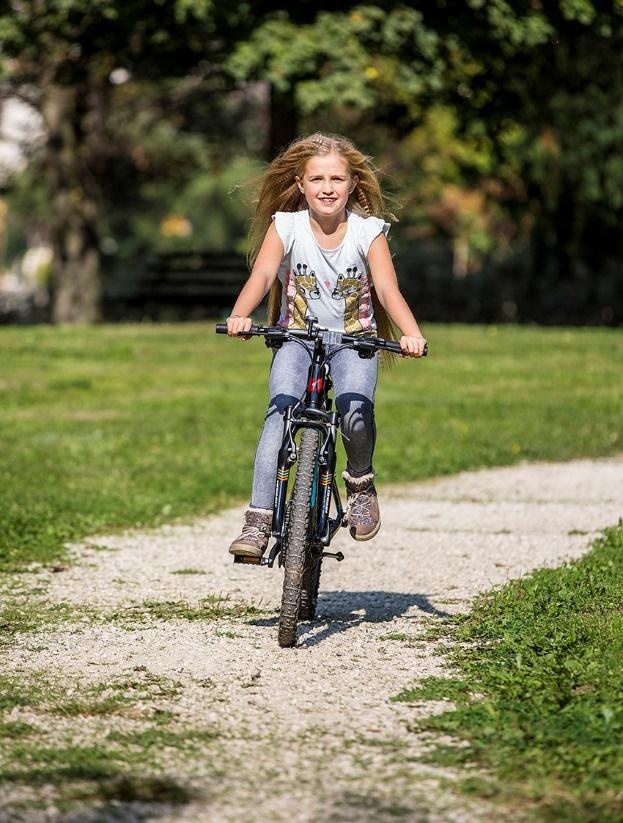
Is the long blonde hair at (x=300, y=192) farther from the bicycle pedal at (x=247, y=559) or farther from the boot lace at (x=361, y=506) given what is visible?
the bicycle pedal at (x=247, y=559)

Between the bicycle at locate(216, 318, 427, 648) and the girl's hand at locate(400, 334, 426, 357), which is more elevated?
the girl's hand at locate(400, 334, 426, 357)

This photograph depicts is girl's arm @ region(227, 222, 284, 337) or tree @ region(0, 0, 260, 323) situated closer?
girl's arm @ region(227, 222, 284, 337)

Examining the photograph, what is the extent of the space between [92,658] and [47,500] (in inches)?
167

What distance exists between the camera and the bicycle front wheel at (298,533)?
226 inches

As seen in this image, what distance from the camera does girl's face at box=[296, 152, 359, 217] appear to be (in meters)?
6.11

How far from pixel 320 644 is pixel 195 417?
835 cm

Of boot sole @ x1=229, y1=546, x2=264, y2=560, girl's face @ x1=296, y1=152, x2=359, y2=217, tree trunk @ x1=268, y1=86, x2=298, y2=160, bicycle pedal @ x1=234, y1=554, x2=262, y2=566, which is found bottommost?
bicycle pedal @ x1=234, y1=554, x2=262, y2=566

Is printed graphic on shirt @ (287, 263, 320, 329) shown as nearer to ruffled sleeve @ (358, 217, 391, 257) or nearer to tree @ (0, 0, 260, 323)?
ruffled sleeve @ (358, 217, 391, 257)

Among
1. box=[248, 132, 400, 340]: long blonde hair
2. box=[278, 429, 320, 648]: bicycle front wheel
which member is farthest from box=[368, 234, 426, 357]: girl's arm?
box=[278, 429, 320, 648]: bicycle front wheel

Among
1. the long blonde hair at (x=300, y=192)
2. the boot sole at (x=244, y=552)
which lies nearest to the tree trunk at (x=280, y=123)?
the long blonde hair at (x=300, y=192)

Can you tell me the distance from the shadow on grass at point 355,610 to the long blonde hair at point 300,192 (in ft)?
3.56

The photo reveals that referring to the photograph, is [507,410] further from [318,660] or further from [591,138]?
[591,138]

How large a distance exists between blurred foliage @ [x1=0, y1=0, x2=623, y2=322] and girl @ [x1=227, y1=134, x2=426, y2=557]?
13.7 metres

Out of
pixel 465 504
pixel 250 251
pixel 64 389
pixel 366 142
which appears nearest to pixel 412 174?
pixel 366 142
